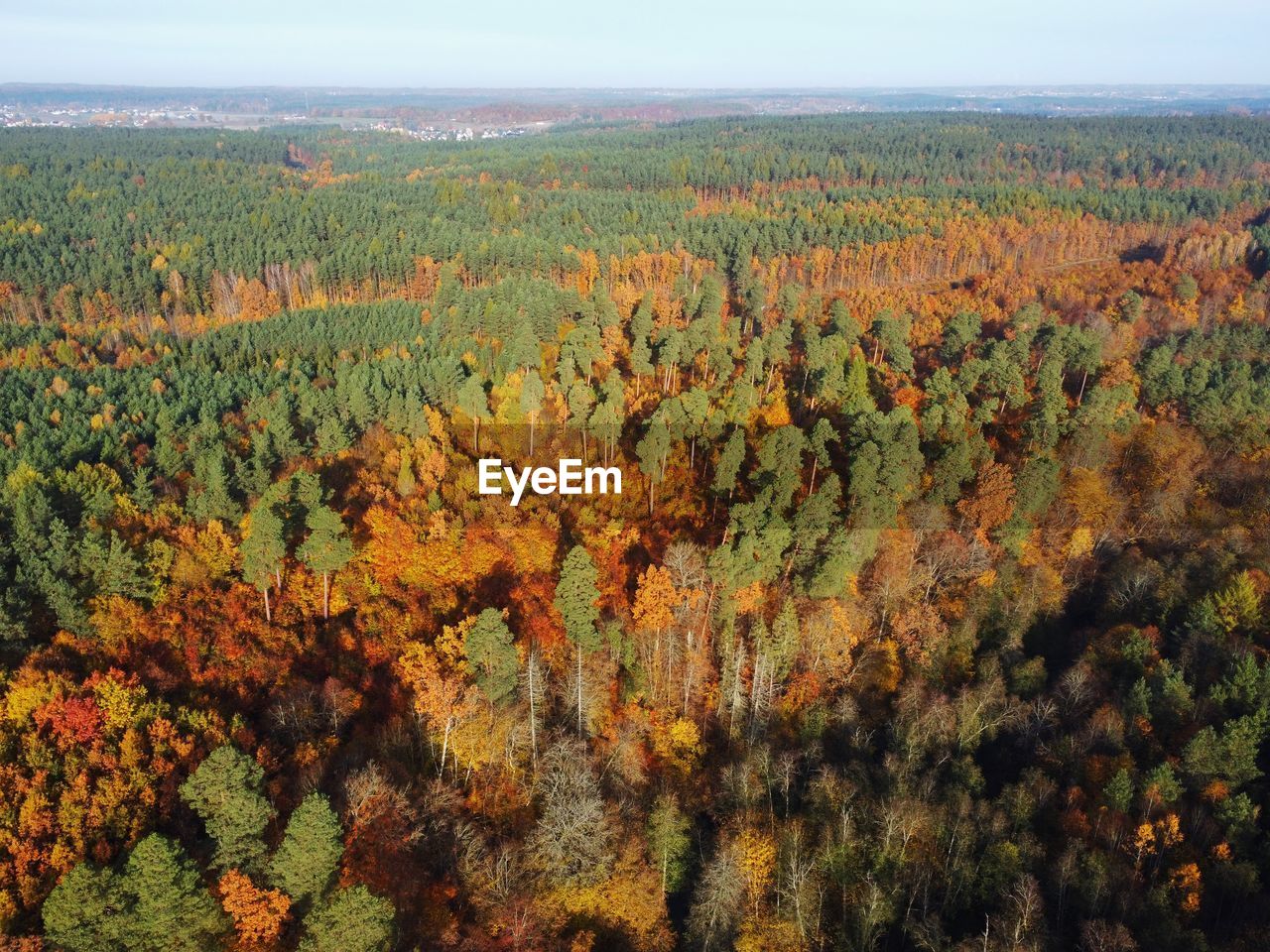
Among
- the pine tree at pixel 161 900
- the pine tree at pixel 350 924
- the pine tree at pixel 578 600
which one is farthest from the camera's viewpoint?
the pine tree at pixel 578 600

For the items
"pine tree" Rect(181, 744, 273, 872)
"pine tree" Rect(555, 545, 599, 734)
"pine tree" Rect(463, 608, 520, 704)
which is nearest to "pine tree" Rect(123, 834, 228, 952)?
"pine tree" Rect(181, 744, 273, 872)

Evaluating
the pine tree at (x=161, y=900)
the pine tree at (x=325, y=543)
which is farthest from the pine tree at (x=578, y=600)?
the pine tree at (x=161, y=900)

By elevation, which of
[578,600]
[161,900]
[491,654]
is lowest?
[161,900]

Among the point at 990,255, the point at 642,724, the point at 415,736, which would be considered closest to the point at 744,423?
the point at 642,724

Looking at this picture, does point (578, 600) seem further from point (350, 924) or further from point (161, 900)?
point (161, 900)

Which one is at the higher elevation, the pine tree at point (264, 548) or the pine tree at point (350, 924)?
the pine tree at point (264, 548)

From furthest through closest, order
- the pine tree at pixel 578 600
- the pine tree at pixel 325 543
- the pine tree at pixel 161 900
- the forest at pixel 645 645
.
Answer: the pine tree at pixel 325 543 < the pine tree at pixel 578 600 < the forest at pixel 645 645 < the pine tree at pixel 161 900

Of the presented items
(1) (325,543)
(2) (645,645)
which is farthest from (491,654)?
(1) (325,543)

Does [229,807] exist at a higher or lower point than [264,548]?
lower

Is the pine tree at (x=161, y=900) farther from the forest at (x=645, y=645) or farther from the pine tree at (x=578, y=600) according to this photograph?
the pine tree at (x=578, y=600)

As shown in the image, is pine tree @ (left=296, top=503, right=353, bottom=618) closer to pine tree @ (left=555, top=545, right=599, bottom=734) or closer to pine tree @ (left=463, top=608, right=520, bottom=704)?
pine tree @ (left=463, top=608, right=520, bottom=704)
